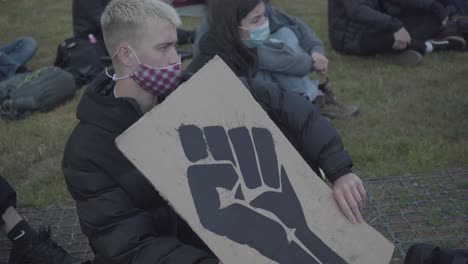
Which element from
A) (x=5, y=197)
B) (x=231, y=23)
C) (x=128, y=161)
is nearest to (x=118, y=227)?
(x=128, y=161)

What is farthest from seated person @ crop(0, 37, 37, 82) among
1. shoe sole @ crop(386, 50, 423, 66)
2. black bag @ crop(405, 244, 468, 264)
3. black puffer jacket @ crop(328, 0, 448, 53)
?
black bag @ crop(405, 244, 468, 264)

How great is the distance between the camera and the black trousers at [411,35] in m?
5.55

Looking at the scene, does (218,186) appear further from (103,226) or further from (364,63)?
(364,63)

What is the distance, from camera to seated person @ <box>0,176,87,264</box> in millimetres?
2773

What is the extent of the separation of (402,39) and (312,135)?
3796mm

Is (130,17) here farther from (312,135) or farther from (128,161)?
(312,135)

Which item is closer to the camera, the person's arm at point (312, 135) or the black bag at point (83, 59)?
the person's arm at point (312, 135)

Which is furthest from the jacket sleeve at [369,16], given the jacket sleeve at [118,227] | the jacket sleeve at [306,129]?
the jacket sleeve at [118,227]

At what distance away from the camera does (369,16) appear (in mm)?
5441

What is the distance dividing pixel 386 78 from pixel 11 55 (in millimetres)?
3671

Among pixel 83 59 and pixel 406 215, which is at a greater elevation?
pixel 406 215

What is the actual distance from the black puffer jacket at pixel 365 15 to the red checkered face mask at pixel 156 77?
3862 millimetres

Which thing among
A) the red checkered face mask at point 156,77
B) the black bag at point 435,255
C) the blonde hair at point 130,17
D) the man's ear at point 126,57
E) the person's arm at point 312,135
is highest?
the blonde hair at point 130,17

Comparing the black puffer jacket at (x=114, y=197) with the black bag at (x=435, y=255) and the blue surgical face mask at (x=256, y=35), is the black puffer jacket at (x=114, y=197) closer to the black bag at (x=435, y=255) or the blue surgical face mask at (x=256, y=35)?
the black bag at (x=435, y=255)
